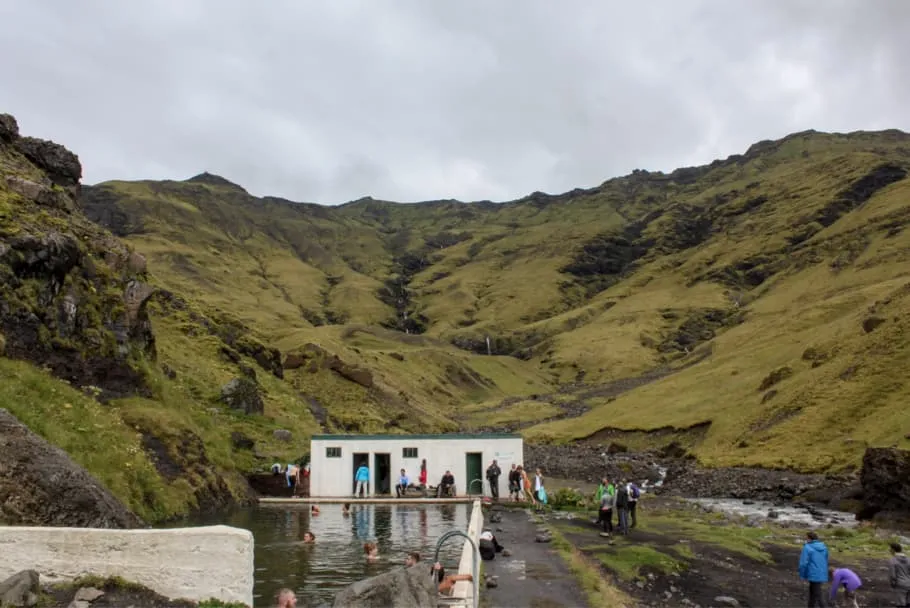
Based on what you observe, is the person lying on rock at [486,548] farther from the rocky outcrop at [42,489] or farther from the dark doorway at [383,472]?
the dark doorway at [383,472]

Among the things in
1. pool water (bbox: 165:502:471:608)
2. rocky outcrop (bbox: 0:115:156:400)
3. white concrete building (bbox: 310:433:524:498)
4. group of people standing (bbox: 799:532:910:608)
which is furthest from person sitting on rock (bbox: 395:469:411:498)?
group of people standing (bbox: 799:532:910:608)

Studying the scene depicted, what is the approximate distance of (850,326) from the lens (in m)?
82.9

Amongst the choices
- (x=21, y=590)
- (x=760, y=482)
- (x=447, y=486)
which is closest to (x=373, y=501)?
(x=447, y=486)

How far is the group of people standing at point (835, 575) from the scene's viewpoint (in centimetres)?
1722

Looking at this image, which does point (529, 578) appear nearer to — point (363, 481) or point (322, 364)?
point (363, 481)

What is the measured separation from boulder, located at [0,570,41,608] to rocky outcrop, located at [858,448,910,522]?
42151 mm

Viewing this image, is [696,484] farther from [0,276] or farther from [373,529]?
[0,276]

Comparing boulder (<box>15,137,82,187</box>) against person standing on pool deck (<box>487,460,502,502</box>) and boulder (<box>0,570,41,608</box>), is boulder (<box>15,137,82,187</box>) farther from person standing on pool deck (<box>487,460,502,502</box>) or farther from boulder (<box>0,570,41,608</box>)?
boulder (<box>0,570,41,608</box>)

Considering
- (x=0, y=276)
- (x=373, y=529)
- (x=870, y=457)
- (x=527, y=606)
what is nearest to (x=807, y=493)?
(x=870, y=457)

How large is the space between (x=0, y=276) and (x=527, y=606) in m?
28.0

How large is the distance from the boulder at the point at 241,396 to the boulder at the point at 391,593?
1621 inches

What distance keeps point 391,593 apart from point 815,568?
12082 mm

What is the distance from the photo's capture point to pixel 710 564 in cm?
2700

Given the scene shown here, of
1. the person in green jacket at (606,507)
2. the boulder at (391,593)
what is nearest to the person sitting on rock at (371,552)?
the boulder at (391,593)
